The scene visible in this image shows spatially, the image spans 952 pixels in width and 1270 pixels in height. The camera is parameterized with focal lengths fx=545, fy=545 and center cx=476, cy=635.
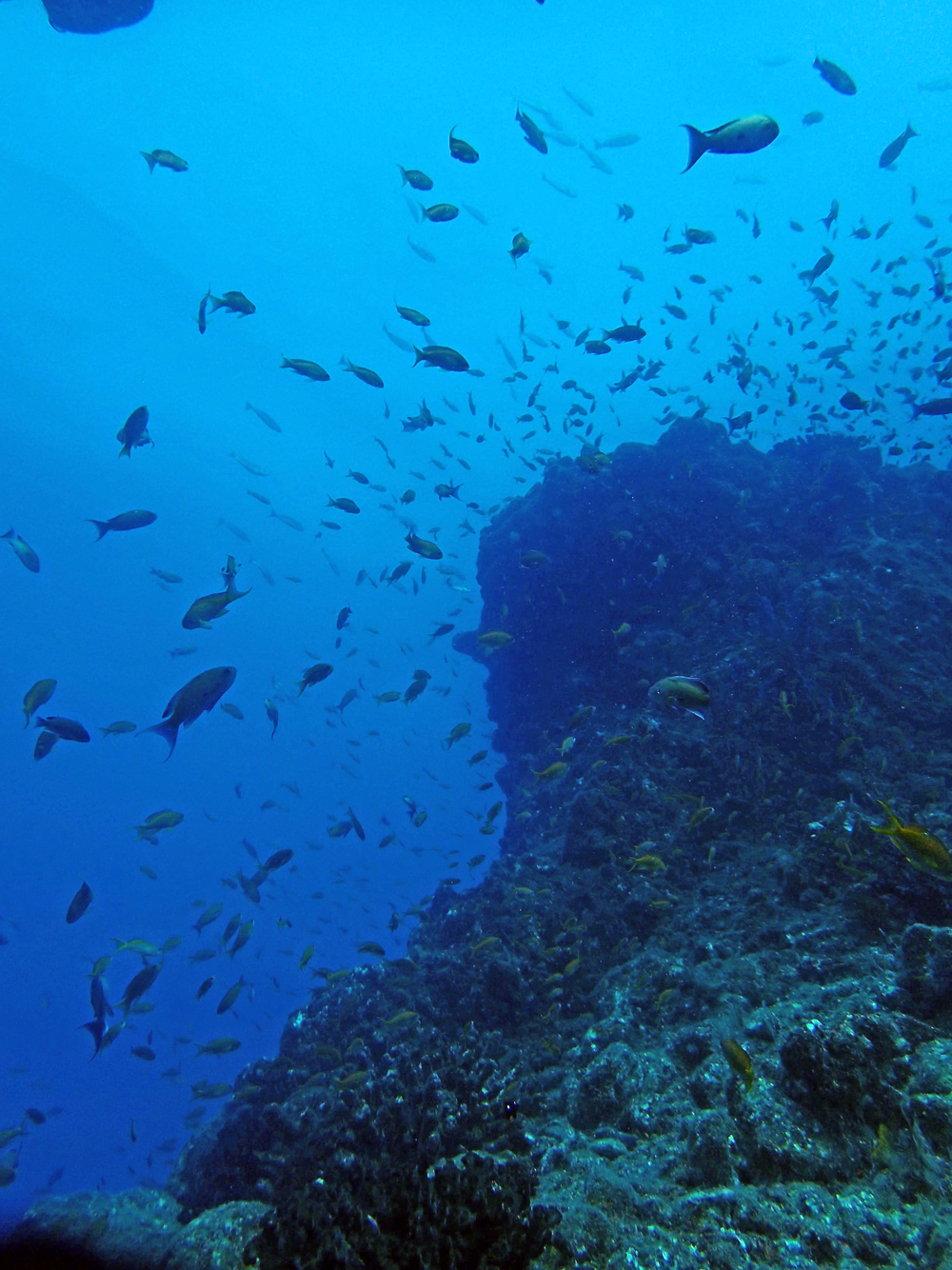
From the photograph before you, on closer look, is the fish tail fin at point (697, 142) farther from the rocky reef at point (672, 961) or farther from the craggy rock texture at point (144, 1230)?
the craggy rock texture at point (144, 1230)

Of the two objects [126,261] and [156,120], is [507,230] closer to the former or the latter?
[156,120]

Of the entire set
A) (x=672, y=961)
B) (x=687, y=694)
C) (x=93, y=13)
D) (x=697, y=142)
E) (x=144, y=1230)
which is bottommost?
(x=144, y=1230)

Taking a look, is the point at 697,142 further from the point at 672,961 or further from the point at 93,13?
the point at 93,13

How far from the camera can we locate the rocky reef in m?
2.77

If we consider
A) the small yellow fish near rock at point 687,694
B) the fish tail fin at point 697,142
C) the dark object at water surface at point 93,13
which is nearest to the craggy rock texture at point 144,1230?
the small yellow fish near rock at point 687,694

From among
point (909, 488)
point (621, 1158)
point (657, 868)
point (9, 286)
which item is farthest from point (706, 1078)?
point (9, 286)

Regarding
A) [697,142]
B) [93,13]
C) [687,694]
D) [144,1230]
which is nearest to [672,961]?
[687,694]

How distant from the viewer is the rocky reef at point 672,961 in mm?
2770

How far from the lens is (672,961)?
614cm

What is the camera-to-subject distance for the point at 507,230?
41312mm

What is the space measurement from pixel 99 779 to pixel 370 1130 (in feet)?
315

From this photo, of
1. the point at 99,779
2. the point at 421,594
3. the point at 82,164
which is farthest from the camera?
the point at 421,594

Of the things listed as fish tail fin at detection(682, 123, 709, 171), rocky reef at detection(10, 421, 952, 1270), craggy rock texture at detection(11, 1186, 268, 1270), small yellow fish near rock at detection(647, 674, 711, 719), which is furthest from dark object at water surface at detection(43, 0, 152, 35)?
craggy rock texture at detection(11, 1186, 268, 1270)

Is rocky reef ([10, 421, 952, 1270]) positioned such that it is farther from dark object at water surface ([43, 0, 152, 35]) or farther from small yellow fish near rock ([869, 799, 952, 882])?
dark object at water surface ([43, 0, 152, 35])
